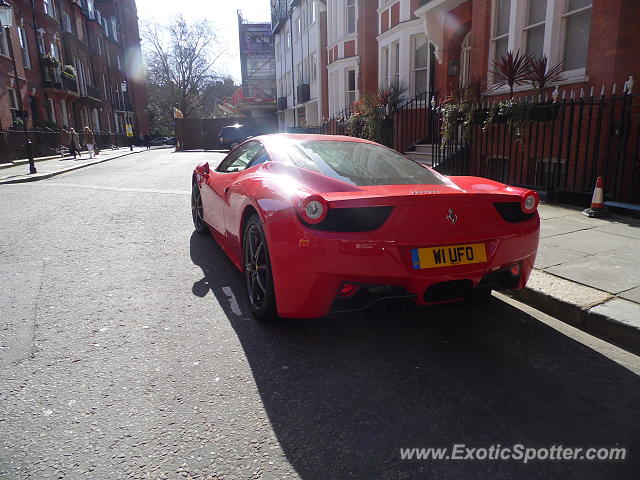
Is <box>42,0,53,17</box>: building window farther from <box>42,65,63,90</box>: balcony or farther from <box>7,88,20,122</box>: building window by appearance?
<box>7,88,20,122</box>: building window

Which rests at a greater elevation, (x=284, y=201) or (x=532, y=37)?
(x=532, y=37)

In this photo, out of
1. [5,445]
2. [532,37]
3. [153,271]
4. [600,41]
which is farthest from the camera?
[532,37]

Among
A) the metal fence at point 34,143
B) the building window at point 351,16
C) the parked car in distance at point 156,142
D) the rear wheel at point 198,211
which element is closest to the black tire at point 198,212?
the rear wheel at point 198,211

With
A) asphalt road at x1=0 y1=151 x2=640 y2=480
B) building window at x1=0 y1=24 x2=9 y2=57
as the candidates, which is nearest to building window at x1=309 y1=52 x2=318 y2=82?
building window at x1=0 y1=24 x2=9 y2=57

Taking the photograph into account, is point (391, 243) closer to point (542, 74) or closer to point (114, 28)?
point (542, 74)

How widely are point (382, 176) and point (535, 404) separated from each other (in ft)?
5.98

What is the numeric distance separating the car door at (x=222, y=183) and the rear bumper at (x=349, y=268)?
1.57m

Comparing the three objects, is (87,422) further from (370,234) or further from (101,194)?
(101,194)

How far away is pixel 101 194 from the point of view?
10156 millimetres

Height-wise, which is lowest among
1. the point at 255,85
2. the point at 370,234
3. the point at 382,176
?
the point at 370,234

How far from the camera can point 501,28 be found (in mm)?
10469

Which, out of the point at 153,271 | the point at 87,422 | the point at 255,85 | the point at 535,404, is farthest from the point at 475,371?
the point at 255,85

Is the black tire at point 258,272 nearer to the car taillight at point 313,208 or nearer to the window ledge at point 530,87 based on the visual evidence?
the car taillight at point 313,208

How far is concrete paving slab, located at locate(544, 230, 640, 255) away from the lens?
4.71 meters
